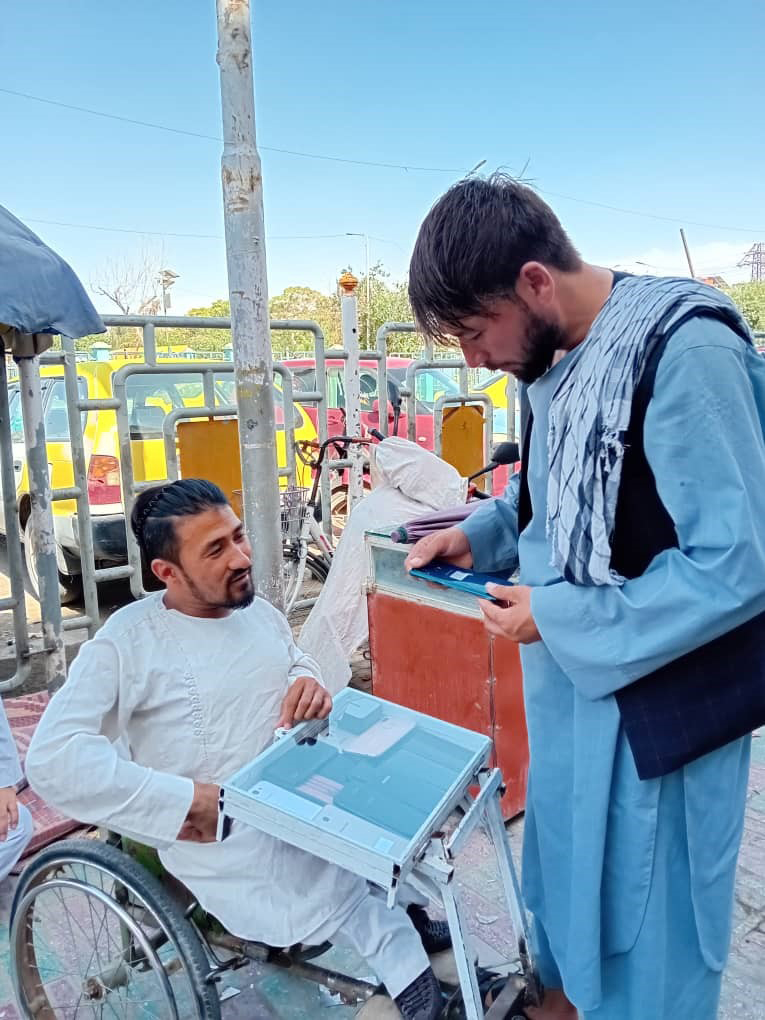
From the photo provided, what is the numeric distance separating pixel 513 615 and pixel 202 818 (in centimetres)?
74

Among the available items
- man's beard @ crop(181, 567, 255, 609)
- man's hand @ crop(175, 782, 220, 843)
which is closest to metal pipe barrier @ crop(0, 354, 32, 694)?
man's beard @ crop(181, 567, 255, 609)

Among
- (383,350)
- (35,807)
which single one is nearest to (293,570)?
(383,350)

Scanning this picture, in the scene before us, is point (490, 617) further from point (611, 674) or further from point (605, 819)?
point (605, 819)

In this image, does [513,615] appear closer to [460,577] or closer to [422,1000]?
[460,577]

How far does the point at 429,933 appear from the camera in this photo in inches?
74.2

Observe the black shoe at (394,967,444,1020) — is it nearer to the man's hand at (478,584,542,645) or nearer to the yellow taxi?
the man's hand at (478,584,542,645)

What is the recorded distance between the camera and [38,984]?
1.85 meters

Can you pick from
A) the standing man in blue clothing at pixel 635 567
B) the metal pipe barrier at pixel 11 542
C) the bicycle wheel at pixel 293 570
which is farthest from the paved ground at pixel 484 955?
the bicycle wheel at pixel 293 570

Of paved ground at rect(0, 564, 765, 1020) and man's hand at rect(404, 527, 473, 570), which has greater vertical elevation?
man's hand at rect(404, 527, 473, 570)

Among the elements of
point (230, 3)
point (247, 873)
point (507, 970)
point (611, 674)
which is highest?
point (230, 3)

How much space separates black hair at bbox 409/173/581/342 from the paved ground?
1725mm

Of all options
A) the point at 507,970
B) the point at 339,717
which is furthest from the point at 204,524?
the point at 507,970

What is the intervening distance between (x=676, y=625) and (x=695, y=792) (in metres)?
0.31

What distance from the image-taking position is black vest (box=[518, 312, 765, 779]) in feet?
3.86
